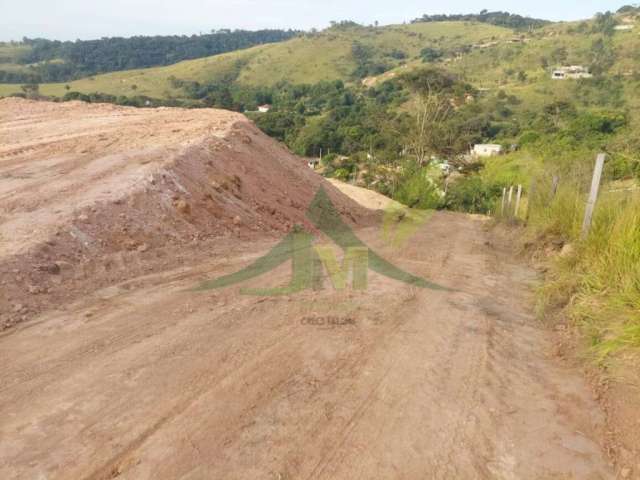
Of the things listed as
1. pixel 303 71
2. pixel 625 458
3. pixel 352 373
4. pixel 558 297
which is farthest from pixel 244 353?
pixel 303 71

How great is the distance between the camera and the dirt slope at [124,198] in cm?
520

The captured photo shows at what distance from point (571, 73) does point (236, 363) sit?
67634 millimetres

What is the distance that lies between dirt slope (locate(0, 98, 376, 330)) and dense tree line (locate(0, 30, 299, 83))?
79958 millimetres

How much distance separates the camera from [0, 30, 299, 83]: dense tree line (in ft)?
298

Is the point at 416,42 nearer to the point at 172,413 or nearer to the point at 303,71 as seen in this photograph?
the point at 303,71

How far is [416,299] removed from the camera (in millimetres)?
5434

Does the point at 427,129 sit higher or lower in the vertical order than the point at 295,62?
lower

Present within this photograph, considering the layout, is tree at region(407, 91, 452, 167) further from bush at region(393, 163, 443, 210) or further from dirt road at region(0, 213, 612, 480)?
dirt road at region(0, 213, 612, 480)

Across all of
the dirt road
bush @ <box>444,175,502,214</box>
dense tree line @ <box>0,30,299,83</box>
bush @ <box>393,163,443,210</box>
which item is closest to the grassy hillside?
dense tree line @ <box>0,30,299,83</box>

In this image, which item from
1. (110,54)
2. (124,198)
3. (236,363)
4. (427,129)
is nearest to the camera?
(236,363)

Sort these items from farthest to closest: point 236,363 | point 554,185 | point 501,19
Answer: point 501,19, point 554,185, point 236,363

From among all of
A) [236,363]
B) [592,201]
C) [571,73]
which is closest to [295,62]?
[571,73]

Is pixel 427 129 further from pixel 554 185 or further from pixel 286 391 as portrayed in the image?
pixel 286 391

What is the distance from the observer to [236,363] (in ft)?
12.5
